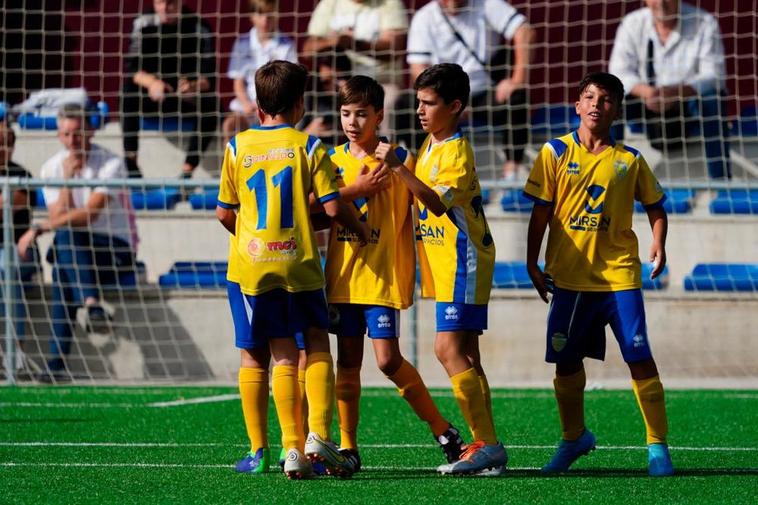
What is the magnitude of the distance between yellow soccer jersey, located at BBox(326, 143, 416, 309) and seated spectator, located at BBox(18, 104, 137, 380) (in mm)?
5095

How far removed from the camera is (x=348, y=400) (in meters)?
5.71

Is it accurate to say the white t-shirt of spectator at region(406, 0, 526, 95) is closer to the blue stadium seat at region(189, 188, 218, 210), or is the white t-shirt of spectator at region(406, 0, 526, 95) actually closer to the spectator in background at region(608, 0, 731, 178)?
the spectator in background at region(608, 0, 731, 178)

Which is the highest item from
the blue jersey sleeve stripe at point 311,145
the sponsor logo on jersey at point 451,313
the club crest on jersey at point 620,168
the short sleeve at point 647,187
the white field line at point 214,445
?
the blue jersey sleeve stripe at point 311,145

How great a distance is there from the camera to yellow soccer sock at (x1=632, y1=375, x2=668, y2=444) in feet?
18.4

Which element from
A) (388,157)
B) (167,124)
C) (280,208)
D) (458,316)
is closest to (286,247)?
(280,208)

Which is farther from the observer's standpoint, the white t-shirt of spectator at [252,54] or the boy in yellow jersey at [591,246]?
the white t-shirt of spectator at [252,54]

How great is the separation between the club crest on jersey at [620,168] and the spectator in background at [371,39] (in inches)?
233

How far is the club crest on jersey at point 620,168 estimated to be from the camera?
5727 mm

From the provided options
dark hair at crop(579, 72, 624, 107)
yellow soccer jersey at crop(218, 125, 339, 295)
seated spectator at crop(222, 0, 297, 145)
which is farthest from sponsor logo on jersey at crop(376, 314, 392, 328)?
seated spectator at crop(222, 0, 297, 145)

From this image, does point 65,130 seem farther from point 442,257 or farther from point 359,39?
point 442,257

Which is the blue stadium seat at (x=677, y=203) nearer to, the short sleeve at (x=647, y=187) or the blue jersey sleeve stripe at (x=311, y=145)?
the short sleeve at (x=647, y=187)

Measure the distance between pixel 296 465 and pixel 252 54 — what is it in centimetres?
719

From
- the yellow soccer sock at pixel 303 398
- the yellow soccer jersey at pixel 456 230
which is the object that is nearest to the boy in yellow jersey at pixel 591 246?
the yellow soccer jersey at pixel 456 230

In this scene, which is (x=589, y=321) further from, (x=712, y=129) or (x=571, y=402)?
(x=712, y=129)
